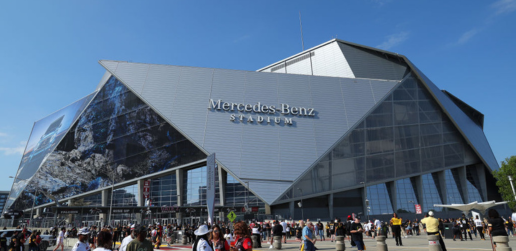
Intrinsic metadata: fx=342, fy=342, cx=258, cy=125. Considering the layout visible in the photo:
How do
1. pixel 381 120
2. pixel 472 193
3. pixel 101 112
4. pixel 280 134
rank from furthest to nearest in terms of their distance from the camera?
pixel 472 193, pixel 101 112, pixel 381 120, pixel 280 134

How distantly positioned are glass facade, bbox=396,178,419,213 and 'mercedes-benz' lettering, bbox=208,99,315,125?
17755 mm

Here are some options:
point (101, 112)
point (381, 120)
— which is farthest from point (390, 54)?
point (101, 112)

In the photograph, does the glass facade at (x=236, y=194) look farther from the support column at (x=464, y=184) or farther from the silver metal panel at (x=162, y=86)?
A: the support column at (x=464, y=184)

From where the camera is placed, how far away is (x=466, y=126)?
56.4 m

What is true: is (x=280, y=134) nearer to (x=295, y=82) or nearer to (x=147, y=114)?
(x=295, y=82)

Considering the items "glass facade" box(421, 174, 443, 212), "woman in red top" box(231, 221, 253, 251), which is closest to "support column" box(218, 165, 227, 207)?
"glass facade" box(421, 174, 443, 212)

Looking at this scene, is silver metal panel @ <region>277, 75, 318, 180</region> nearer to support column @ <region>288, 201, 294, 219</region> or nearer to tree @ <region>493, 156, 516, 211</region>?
support column @ <region>288, 201, 294, 219</region>

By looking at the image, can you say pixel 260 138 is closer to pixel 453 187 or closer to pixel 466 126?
pixel 453 187

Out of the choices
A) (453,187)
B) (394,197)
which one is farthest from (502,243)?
Answer: (453,187)

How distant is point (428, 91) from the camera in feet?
171

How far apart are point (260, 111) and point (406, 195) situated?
25518 mm

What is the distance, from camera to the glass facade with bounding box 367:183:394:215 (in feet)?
160

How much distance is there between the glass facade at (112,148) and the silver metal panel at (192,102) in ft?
5.21

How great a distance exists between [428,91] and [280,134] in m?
25.1
